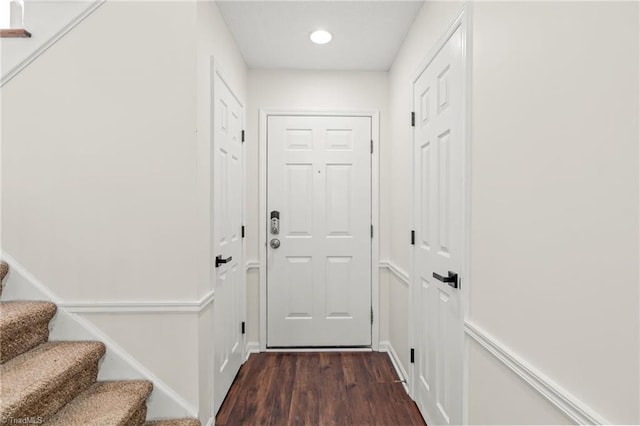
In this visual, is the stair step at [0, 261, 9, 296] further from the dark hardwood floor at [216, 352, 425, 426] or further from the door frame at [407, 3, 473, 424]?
the door frame at [407, 3, 473, 424]

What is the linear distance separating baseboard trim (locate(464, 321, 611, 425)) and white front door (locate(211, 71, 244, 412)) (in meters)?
1.47

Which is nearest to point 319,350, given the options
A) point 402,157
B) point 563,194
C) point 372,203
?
point 372,203

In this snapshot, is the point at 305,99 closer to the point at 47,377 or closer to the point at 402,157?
the point at 402,157

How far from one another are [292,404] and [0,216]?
1937 mm

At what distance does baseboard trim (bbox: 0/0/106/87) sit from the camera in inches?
72.2

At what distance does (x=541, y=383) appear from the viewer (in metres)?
1.05

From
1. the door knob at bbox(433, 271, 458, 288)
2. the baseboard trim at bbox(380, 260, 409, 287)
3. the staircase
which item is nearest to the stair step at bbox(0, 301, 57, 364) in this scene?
the staircase

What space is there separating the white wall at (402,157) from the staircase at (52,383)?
1599 millimetres

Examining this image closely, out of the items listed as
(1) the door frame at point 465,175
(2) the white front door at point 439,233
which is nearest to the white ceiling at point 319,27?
(2) the white front door at point 439,233

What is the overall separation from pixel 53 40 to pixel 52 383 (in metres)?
1.61

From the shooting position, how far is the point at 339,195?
3.24 m

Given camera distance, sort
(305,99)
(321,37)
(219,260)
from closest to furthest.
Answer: (219,260) → (321,37) → (305,99)

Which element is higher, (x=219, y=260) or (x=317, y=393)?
(x=219, y=260)

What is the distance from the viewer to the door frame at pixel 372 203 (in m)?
3.20
